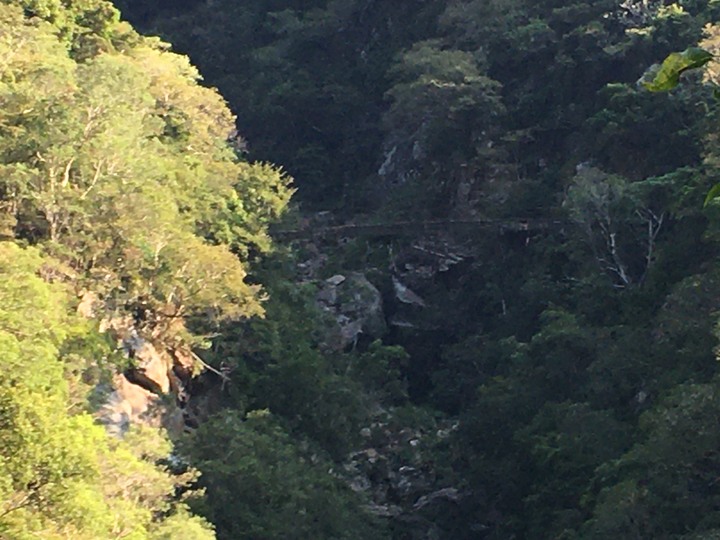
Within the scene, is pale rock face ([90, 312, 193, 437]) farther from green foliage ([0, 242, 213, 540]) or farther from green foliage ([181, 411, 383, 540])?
green foliage ([0, 242, 213, 540])

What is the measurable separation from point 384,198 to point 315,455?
10.9 meters

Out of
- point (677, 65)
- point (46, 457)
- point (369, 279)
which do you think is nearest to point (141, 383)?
point (46, 457)

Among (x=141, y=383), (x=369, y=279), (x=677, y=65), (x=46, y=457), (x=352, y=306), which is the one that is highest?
(x=369, y=279)

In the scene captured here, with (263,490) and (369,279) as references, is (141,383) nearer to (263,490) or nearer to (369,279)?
(263,490)

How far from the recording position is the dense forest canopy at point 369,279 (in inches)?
448

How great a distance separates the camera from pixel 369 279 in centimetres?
2178

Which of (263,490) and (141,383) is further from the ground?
(141,383)

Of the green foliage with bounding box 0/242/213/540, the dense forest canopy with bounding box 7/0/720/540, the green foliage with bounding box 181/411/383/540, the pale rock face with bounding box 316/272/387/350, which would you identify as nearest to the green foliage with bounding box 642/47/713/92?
the dense forest canopy with bounding box 7/0/720/540

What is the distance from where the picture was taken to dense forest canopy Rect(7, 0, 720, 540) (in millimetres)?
11367

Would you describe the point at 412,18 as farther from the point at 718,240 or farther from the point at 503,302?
the point at 718,240

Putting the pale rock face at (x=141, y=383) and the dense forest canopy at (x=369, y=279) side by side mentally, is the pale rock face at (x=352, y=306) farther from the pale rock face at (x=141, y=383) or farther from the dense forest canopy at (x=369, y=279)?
the pale rock face at (x=141, y=383)

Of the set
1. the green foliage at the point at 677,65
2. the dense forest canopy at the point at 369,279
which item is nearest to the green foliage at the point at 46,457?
the dense forest canopy at the point at 369,279

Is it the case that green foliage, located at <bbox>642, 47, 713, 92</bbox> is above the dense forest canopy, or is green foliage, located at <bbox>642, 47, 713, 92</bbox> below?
below

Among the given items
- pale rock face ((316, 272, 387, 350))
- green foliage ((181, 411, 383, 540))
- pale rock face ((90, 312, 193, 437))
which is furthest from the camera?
pale rock face ((316, 272, 387, 350))
